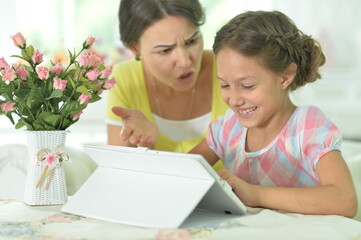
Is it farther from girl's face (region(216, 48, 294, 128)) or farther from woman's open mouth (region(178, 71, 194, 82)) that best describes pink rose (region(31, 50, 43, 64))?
woman's open mouth (region(178, 71, 194, 82))

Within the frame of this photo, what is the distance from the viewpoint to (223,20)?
524 cm

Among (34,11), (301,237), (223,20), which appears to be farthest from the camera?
(223,20)

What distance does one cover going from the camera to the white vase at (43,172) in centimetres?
142

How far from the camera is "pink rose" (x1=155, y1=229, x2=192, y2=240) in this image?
3.50 feet

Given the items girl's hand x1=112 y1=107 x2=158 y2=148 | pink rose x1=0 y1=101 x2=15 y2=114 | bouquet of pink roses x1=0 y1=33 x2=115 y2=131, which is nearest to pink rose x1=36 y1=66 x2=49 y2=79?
bouquet of pink roses x1=0 y1=33 x2=115 y2=131

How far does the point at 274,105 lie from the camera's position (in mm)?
1615

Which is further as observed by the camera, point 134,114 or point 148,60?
point 148,60

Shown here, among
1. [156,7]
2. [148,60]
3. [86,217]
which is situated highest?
[156,7]

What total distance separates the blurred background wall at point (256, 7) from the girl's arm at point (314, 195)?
2927 millimetres

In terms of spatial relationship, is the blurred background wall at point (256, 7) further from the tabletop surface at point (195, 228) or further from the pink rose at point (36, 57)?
the tabletop surface at point (195, 228)

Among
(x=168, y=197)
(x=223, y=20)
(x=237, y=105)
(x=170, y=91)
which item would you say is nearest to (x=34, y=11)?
(x=223, y=20)

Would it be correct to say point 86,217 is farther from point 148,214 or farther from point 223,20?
point 223,20

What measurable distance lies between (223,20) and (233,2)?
18cm

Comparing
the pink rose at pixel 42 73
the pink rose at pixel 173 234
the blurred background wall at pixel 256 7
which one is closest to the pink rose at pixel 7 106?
the pink rose at pixel 42 73
